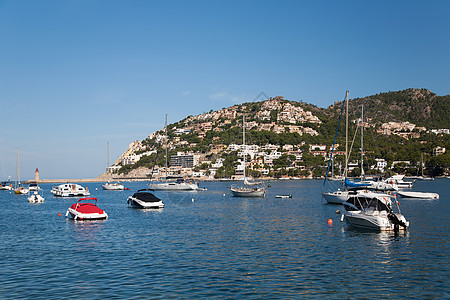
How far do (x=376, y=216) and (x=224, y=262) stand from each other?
16.5 m

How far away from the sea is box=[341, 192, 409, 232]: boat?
2.39ft

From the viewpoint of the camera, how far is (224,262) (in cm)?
2275

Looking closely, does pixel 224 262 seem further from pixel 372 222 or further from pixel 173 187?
A: pixel 173 187

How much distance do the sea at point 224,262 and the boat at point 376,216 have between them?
2.39 ft

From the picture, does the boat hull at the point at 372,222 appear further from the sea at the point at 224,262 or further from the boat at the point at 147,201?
the boat at the point at 147,201

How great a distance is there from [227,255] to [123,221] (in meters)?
21.2

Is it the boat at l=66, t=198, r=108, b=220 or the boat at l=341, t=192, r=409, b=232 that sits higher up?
the boat at l=341, t=192, r=409, b=232

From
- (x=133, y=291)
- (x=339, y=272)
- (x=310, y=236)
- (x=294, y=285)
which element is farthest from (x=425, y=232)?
(x=133, y=291)

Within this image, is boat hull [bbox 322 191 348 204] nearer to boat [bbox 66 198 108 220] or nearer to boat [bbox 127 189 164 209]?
boat [bbox 127 189 164 209]

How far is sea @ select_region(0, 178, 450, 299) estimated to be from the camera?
1750 centimetres

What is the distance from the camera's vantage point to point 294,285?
59.5ft

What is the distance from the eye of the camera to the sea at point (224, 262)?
689 inches

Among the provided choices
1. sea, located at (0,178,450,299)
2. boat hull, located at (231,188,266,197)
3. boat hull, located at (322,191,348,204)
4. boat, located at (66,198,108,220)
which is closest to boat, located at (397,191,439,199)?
boat hull, located at (322,191,348,204)

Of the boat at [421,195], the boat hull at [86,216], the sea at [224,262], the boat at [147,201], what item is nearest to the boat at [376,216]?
the sea at [224,262]
